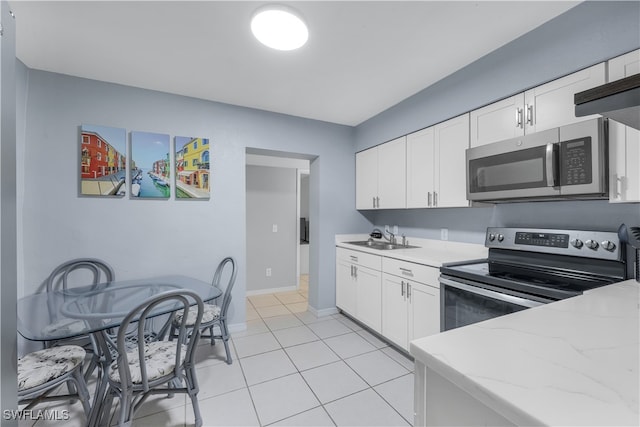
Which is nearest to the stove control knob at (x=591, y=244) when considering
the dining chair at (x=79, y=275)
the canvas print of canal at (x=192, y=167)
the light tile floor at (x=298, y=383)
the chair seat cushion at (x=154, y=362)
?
the light tile floor at (x=298, y=383)

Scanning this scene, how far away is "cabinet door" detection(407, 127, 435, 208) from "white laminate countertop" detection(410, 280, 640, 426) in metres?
1.74

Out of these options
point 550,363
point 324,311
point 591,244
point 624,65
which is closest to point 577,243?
point 591,244

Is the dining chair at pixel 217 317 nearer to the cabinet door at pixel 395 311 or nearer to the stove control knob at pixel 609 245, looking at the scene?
the cabinet door at pixel 395 311

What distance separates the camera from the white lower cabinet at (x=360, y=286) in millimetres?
2703

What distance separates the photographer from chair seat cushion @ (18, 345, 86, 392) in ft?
4.47

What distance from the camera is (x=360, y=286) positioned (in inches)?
117

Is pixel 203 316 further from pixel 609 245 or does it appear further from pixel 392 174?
pixel 609 245

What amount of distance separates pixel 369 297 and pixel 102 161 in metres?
2.85

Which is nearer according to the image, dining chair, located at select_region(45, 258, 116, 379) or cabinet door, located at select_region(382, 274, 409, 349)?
dining chair, located at select_region(45, 258, 116, 379)

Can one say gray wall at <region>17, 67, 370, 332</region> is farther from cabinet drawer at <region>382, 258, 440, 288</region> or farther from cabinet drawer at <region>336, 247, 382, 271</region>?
cabinet drawer at <region>382, 258, 440, 288</region>

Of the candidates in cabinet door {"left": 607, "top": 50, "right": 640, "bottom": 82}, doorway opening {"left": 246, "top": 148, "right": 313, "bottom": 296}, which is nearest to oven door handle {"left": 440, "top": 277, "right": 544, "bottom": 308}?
cabinet door {"left": 607, "top": 50, "right": 640, "bottom": 82}

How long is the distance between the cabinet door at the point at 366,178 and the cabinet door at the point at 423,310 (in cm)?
130

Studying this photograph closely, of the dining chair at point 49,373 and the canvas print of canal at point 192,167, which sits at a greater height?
the canvas print of canal at point 192,167

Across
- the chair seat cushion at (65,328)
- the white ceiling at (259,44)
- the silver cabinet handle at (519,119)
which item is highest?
the white ceiling at (259,44)
